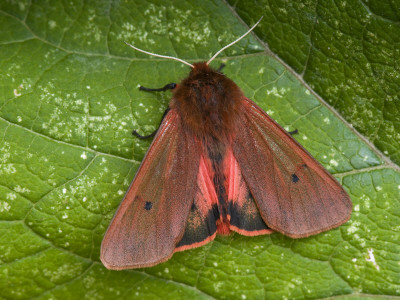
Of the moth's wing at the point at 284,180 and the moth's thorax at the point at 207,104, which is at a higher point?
the moth's thorax at the point at 207,104

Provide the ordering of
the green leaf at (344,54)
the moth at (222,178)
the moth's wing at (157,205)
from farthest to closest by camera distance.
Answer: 1. the green leaf at (344,54)
2. the moth at (222,178)
3. the moth's wing at (157,205)

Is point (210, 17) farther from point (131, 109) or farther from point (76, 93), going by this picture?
point (76, 93)

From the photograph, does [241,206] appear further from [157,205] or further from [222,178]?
[157,205]

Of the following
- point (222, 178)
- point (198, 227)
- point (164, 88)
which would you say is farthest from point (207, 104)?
point (198, 227)

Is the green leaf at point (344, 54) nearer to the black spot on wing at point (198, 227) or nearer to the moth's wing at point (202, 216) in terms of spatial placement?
the moth's wing at point (202, 216)

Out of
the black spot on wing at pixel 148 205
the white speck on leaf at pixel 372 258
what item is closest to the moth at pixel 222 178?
the black spot on wing at pixel 148 205

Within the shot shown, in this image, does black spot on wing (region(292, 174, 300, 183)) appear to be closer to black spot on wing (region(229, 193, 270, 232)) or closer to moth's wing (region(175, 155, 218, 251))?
black spot on wing (region(229, 193, 270, 232))

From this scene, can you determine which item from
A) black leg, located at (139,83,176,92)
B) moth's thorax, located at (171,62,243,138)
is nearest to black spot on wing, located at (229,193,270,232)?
moth's thorax, located at (171,62,243,138)

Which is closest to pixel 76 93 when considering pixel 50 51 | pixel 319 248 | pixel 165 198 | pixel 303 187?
pixel 50 51
